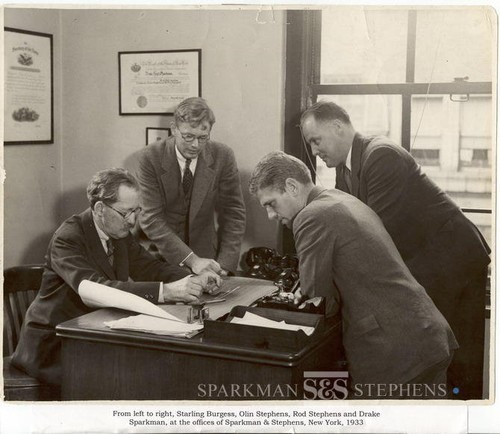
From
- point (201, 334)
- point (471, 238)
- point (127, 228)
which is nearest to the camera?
point (201, 334)

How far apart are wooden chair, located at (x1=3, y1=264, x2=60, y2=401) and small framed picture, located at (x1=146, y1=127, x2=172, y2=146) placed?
1.32 ft

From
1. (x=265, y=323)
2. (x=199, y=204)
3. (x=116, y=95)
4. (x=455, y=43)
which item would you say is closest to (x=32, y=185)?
(x=116, y=95)

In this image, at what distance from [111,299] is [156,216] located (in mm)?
229

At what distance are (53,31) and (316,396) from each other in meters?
1.02

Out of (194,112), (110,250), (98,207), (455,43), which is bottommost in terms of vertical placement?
(110,250)

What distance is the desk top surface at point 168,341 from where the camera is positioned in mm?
1351

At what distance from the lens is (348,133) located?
1.58 m

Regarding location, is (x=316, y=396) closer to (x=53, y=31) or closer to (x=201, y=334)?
(x=201, y=334)

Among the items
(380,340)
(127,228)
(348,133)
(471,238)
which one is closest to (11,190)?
(127,228)

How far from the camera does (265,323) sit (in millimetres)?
1449

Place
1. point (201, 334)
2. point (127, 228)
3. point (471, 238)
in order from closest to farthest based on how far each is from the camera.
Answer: point (201, 334), point (471, 238), point (127, 228)

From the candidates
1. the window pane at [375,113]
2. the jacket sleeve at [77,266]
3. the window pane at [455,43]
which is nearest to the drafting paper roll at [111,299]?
the jacket sleeve at [77,266]

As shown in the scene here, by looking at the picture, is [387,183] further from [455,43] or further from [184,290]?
[184,290]

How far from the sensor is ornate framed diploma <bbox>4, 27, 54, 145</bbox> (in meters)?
1.55
